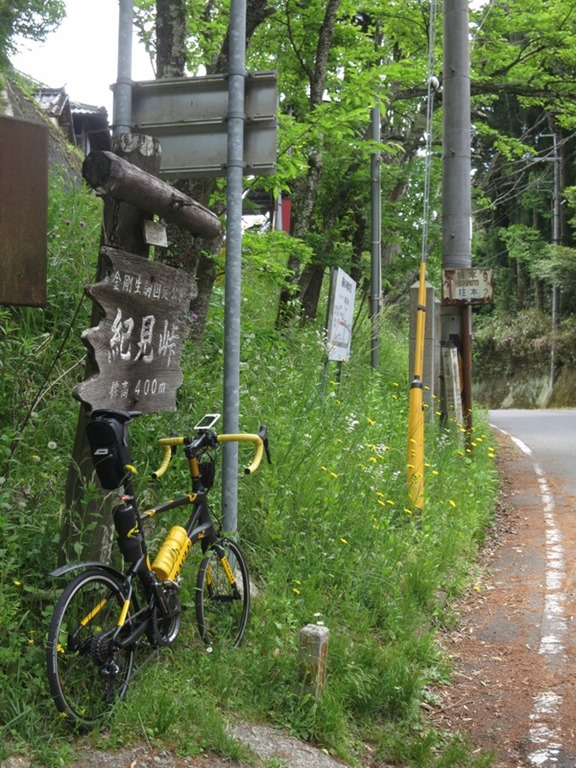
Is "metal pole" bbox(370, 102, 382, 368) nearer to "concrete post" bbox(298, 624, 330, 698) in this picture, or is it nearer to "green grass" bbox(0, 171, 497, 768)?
"green grass" bbox(0, 171, 497, 768)

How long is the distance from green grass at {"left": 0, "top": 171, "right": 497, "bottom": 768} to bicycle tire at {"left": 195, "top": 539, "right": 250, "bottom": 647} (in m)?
0.11

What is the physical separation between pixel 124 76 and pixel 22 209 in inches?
60.6

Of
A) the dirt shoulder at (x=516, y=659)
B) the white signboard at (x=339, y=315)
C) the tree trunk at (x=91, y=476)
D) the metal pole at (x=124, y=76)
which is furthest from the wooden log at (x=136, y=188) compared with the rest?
the white signboard at (x=339, y=315)

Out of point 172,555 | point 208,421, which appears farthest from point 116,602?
point 208,421

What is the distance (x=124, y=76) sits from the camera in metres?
5.20

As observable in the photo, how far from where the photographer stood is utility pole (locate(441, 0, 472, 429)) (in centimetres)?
1250

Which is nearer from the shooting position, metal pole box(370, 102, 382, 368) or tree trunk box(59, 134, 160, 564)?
tree trunk box(59, 134, 160, 564)

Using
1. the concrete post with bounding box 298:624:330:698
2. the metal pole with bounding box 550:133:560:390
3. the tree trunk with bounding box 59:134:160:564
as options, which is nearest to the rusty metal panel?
the tree trunk with bounding box 59:134:160:564

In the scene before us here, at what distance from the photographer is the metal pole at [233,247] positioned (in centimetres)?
524

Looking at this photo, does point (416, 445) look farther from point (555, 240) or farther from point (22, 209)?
point (555, 240)

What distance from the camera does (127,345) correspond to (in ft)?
14.1

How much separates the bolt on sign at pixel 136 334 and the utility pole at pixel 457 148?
8386mm

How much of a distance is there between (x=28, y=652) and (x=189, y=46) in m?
10.4

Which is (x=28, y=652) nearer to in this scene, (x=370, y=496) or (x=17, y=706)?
(x=17, y=706)
